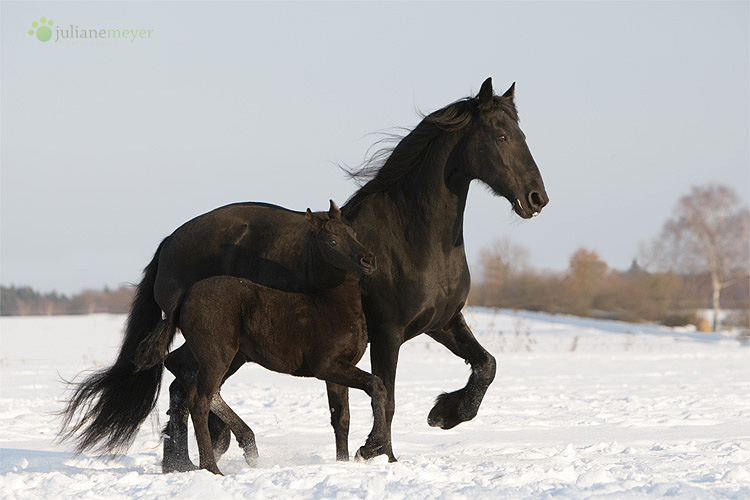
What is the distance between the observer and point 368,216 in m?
5.24

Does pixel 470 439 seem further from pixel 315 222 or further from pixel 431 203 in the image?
pixel 315 222

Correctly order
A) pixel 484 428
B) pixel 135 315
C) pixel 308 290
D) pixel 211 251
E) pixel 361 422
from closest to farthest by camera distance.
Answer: pixel 308 290, pixel 211 251, pixel 135 315, pixel 484 428, pixel 361 422

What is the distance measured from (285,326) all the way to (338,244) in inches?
23.0

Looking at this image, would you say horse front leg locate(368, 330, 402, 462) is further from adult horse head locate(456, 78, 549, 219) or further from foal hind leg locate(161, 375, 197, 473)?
foal hind leg locate(161, 375, 197, 473)

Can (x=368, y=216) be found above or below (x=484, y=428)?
above

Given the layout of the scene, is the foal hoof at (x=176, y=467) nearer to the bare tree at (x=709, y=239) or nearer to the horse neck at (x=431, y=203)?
the horse neck at (x=431, y=203)

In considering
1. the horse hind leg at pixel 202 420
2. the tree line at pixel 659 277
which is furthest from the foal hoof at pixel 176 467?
the tree line at pixel 659 277

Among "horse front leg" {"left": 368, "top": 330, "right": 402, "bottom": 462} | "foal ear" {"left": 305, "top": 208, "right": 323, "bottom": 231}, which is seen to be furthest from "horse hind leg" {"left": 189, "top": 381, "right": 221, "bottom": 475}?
"foal ear" {"left": 305, "top": 208, "right": 323, "bottom": 231}

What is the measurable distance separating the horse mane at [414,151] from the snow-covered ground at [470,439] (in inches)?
65.4

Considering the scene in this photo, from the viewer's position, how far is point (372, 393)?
4.75 metres

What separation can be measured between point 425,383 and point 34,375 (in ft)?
21.6

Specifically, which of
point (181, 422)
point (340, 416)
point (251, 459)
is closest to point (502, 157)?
point (340, 416)

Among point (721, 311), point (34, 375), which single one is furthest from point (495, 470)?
point (721, 311)

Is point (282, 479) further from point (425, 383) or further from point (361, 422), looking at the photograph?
point (425, 383)
